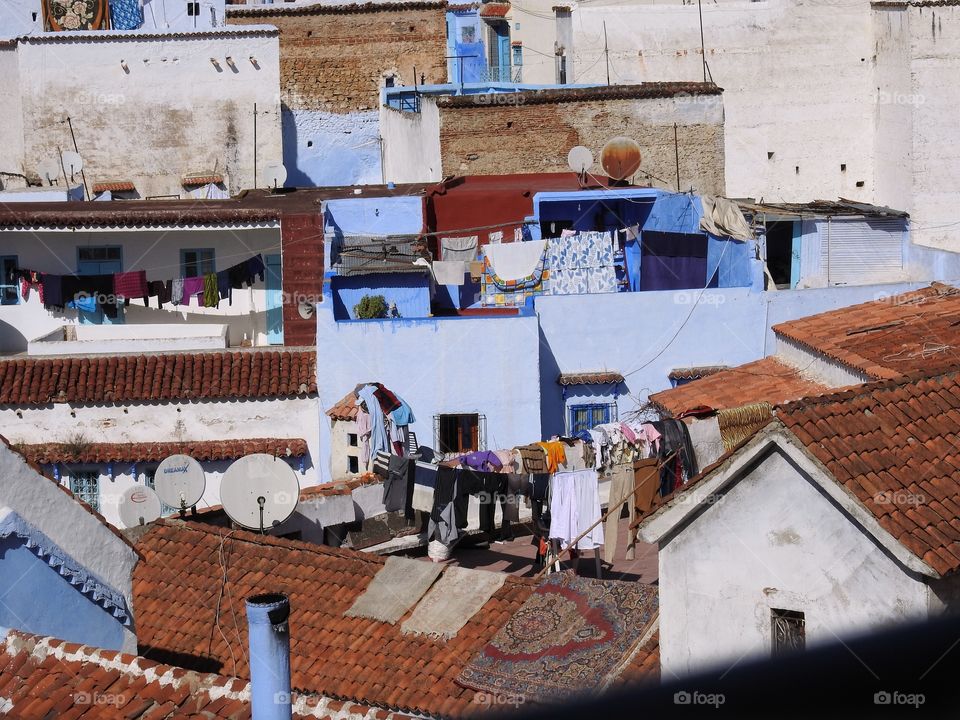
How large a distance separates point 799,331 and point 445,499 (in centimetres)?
655

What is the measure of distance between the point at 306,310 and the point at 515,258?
3.72 metres

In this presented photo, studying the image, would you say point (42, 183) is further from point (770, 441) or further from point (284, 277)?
point (770, 441)

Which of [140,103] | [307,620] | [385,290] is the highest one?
[140,103]

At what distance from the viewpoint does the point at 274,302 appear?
25547 millimetres

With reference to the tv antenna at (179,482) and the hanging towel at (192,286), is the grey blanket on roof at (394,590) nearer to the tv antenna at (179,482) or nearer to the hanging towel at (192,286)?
the tv antenna at (179,482)

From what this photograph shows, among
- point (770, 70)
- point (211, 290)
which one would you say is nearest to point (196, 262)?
point (211, 290)

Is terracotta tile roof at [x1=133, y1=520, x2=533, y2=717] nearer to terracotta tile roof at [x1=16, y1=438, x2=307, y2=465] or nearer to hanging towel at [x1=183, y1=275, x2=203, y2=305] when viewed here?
terracotta tile roof at [x1=16, y1=438, x2=307, y2=465]

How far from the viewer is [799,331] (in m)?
20.7

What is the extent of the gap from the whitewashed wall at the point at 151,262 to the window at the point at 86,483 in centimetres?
453
